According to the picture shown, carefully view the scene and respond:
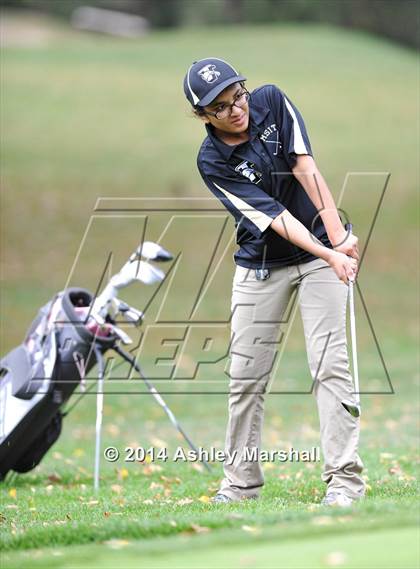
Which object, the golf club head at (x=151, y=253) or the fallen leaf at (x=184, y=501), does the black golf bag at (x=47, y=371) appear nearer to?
the golf club head at (x=151, y=253)

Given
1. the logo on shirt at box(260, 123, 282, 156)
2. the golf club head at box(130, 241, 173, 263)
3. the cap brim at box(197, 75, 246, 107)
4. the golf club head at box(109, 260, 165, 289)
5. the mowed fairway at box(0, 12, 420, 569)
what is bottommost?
the mowed fairway at box(0, 12, 420, 569)

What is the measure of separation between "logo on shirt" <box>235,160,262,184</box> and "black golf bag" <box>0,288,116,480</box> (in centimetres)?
227

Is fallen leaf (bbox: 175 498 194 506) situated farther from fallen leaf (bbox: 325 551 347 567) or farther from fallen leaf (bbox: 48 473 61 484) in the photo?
fallen leaf (bbox: 325 551 347 567)

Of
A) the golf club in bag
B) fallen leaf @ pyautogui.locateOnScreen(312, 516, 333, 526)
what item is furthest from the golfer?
the golf club in bag

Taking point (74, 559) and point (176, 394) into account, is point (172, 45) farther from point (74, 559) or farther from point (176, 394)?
point (74, 559)

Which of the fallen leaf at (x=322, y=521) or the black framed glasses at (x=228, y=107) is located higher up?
the black framed glasses at (x=228, y=107)

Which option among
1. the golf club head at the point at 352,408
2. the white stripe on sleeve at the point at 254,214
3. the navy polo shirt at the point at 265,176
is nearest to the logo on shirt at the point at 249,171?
the navy polo shirt at the point at 265,176

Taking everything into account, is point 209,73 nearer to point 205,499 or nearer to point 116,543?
point 116,543

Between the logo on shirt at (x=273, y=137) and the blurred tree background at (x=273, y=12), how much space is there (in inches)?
1912

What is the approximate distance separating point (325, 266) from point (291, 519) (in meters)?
1.70

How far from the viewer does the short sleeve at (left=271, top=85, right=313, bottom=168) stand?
6887mm

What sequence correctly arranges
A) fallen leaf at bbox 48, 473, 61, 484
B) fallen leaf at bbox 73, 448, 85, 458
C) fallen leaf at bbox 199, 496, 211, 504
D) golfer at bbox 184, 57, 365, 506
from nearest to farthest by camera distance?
golfer at bbox 184, 57, 365, 506
fallen leaf at bbox 199, 496, 211, 504
fallen leaf at bbox 48, 473, 61, 484
fallen leaf at bbox 73, 448, 85, 458

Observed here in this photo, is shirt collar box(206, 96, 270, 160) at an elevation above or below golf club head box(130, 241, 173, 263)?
above

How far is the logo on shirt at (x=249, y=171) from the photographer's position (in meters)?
6.95
